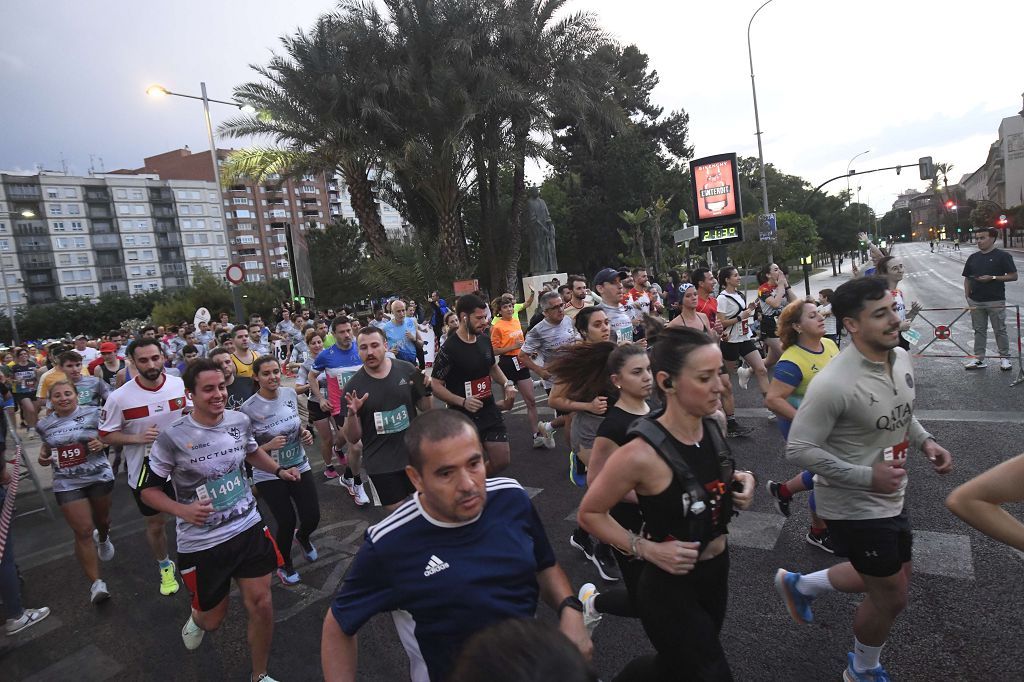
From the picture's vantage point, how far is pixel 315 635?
13.4 ft

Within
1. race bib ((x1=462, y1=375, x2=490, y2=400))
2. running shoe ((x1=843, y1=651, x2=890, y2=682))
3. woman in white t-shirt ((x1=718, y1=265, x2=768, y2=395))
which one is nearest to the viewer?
running shoe ((x1=843, y1=651, x2=890, y2=682))

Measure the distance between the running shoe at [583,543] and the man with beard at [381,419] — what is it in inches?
52.5

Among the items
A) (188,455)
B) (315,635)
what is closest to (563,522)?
(315,635)

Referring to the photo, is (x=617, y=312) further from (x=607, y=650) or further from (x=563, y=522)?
(x=607, y=650)

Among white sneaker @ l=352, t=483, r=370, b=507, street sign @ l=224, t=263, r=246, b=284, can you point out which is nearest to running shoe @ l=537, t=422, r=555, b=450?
white sneaker @ l=352, t=483, r=370, b=507

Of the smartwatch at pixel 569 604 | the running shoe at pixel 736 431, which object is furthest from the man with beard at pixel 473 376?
the smartwatch at pixel 569 604

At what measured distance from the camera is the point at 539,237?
2836cm

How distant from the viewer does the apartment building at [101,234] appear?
293 feet

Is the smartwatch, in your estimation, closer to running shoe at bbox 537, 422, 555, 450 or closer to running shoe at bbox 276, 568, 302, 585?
running shoe at bbox 276, 568, 302, 585

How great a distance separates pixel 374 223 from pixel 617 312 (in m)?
15.9

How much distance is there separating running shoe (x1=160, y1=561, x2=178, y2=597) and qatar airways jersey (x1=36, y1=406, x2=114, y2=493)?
0.98m

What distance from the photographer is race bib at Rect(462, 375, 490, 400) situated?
224 inches

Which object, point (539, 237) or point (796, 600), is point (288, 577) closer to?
point (796, 600)

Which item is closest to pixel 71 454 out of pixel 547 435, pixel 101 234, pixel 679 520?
pixel 547 435
